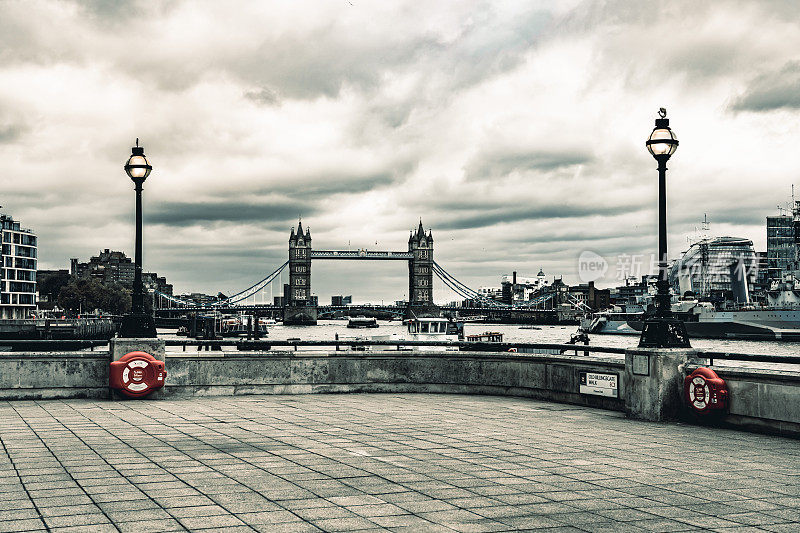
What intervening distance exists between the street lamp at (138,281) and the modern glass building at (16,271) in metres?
154

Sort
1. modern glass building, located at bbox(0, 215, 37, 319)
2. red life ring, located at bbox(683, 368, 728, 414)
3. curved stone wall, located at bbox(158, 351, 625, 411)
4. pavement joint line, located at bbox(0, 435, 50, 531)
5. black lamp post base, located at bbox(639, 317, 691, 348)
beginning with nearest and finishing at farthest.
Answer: pavement joint line, located at bbox(0, 435, 50, 531) → red life ring, located at bbox(683, 368, 728, 414) → black lamp post base, located at bbox(639, 317, 691, 348) → curved stone wall, located at bbox(158, 351, 625, 411) → modern glass building, located at bbox(0, 215, 37, 319)

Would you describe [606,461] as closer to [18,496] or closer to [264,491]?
[264,491]

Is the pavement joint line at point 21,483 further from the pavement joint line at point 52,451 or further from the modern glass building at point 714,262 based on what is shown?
the modern glass building at point 714,262

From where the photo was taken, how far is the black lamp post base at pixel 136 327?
52.2ft

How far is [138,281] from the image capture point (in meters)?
17.0

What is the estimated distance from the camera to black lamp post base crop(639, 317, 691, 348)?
13.6 meters

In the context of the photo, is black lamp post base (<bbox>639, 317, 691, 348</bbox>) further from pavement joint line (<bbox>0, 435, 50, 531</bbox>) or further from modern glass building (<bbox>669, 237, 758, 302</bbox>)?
modern glass building (<bbox>669, 237, 758, 302</bbox>)

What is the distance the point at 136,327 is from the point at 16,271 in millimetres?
163688

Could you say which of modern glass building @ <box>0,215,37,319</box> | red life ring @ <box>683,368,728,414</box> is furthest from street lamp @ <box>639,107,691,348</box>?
modern glass building @ <box>0,215,37,319</box>

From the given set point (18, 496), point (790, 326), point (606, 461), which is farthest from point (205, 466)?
point (790, 326)

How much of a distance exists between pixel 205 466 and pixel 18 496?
2011 millimetres

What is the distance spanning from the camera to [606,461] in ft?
31.2

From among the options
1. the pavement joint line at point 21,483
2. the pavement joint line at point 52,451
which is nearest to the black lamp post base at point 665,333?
the pavement joint line at point 52,451

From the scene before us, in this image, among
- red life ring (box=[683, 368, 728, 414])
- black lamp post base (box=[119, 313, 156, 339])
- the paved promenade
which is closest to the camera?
the paved promenade
